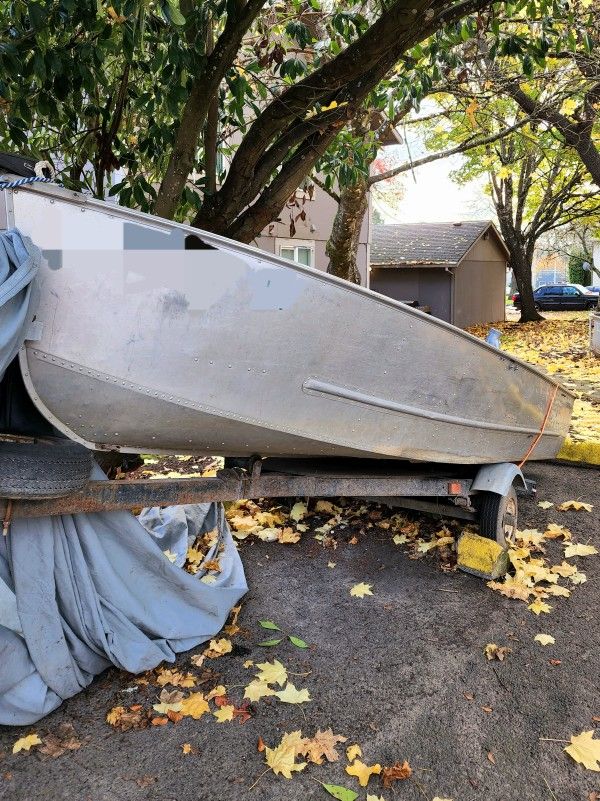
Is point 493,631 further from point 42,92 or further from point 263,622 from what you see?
point 42,92

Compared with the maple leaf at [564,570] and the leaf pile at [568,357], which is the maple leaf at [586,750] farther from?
the leaf pile at [568,357]

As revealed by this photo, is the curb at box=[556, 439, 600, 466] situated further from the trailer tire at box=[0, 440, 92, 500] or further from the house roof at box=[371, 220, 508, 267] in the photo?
the house roof at box=[371, 220, 508, 267]

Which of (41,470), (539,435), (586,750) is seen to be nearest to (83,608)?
(41,470)

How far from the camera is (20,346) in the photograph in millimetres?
2760

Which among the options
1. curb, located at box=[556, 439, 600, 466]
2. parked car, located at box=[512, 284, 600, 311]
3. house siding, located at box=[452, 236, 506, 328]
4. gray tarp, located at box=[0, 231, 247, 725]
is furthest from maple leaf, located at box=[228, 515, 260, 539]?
parked car, located at box=[512, 284, 600, 311]

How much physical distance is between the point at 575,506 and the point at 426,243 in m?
Result: 24.5

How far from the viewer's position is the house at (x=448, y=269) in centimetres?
2589

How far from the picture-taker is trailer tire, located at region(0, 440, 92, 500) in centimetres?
278

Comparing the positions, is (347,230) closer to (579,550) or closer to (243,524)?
(243,524)

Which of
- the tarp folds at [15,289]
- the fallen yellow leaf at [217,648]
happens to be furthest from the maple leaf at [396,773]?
the tarp folds at [15,289]

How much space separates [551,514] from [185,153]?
4.04 metres

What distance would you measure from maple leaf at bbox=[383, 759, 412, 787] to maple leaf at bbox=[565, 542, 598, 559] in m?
2.52

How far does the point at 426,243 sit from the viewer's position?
28.6 metres

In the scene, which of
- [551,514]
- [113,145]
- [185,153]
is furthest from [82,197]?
[551,514]
